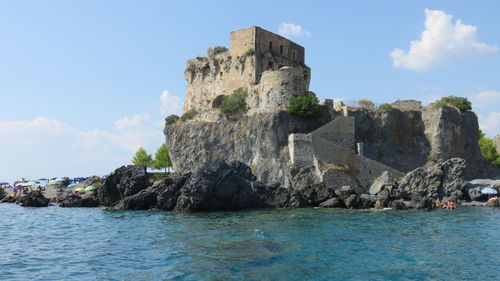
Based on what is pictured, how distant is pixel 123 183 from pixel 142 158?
3738 cm

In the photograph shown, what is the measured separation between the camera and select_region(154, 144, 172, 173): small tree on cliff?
7659cm

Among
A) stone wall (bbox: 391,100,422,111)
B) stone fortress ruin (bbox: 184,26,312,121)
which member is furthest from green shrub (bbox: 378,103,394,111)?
stone fortress ruin (bbox: 184,26,312,121)

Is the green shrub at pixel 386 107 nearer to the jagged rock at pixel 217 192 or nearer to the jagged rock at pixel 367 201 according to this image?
the jagged rock at pixel 367 201

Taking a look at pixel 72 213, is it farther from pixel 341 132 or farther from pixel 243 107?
pixel 341 132

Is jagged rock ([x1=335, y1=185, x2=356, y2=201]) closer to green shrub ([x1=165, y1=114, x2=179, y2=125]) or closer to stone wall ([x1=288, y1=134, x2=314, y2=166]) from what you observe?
stone wall ([x1=288, y1=134, x2=314, y2=166])

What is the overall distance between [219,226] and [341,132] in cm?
2335

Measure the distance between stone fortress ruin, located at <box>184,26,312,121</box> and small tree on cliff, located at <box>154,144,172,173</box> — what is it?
12.7 meters

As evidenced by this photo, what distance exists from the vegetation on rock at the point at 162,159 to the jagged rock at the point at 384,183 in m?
40.9

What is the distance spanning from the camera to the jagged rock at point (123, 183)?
147 ft

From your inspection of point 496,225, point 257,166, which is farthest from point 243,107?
point 496,225

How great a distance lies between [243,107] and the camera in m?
55.2

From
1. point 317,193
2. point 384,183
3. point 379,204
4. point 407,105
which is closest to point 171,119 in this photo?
point 317,193

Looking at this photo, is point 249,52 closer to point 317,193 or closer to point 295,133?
point 295,133

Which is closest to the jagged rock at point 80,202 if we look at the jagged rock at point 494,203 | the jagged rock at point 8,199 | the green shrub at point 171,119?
the jagged rock at point 8,199
